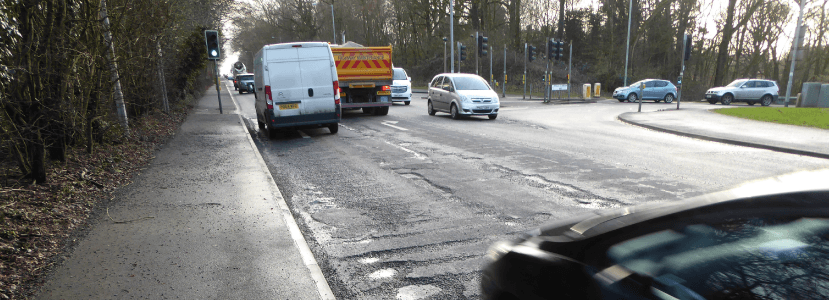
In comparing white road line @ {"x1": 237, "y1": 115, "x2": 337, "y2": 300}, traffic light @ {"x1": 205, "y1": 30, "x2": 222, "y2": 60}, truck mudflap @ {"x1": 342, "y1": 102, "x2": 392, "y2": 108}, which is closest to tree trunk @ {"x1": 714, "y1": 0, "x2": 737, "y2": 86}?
truck mudflap @ {"x1": 342, "y1": 102, "x2": 392, "y2": 108}

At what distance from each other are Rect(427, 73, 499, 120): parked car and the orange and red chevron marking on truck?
2.13 m

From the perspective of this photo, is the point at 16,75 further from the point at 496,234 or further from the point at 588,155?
the point at 588,155

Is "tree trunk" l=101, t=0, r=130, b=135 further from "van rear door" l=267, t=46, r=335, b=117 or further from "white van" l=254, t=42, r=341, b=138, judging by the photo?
"van rear door" l=267, t=46, r=335, b=117

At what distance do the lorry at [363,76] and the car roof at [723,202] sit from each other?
1691 cm

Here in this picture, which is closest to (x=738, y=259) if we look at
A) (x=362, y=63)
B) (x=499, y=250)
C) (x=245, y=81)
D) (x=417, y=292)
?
(x=499, y=250)

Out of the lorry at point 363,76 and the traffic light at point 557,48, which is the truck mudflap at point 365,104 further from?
the traffic light at point 557,48

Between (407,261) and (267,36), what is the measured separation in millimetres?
65004

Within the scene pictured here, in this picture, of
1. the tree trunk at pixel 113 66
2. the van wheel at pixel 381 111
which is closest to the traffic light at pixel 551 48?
the van wheel at pixel 381 111

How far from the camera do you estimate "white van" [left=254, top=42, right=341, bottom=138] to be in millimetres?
12195

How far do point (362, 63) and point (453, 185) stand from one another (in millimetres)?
12595

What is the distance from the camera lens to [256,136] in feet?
45.0

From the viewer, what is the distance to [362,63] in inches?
734

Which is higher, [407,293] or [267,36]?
[267,36]

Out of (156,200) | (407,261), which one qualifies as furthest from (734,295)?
(156,200)
